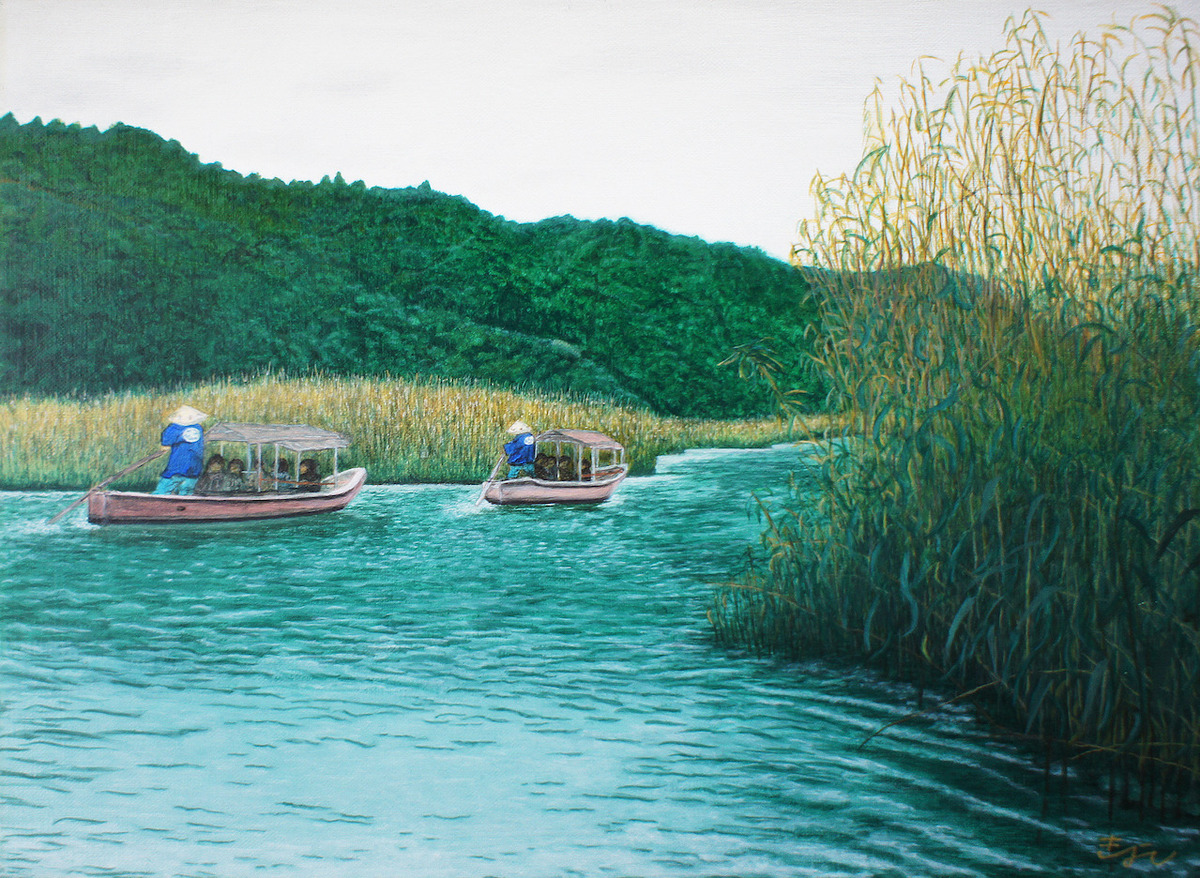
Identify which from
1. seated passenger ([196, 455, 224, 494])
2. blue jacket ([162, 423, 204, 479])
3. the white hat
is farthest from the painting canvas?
seated passenger ([196, 455, 224, 494])

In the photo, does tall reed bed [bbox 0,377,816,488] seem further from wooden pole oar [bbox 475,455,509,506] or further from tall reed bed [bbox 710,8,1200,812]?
tall reed bed [bbox 710,8,1200,812]

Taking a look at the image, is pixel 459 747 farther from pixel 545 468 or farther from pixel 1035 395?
pixel 545 468

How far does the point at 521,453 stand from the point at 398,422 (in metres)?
1.78

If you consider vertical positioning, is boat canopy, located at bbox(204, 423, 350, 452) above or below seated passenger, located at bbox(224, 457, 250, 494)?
above

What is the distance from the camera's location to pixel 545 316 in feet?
49.6

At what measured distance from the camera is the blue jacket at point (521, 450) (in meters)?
8.15

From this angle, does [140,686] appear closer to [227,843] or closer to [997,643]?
[227,843]

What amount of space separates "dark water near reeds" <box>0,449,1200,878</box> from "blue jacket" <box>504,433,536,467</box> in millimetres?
2804

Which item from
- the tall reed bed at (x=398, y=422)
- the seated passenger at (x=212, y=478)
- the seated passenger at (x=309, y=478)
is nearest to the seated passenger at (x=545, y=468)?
the tall reed bed at (x=398, y=422)

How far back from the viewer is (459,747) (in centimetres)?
301

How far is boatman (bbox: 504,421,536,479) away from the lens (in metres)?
8.16

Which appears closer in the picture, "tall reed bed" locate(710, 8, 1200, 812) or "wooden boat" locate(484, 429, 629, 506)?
"tall reed bed" locate(710, 8, 1200, 812)
